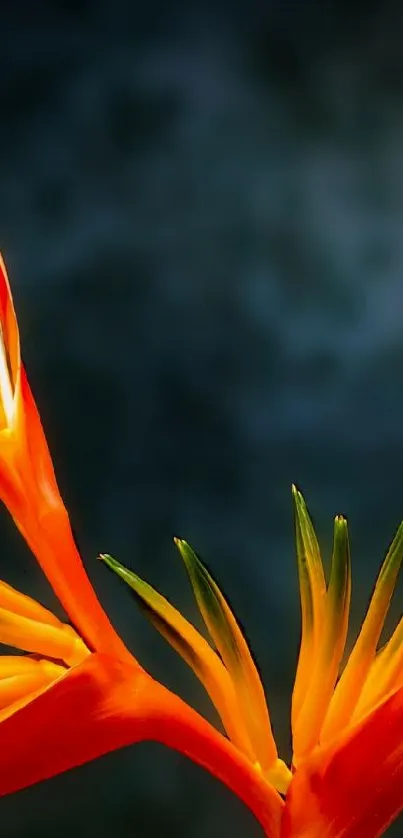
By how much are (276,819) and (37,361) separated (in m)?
0.48

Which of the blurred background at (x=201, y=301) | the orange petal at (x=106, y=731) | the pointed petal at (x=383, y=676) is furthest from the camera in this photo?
the blurred background at (x=201, y=301)

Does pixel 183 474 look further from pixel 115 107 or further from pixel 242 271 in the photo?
pixel 115 107

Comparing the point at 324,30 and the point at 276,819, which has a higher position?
the point at 324,30

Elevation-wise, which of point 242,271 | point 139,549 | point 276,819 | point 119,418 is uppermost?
point 242,271

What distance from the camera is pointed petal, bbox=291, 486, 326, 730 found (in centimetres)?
86

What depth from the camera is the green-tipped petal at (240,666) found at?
855 millimetres

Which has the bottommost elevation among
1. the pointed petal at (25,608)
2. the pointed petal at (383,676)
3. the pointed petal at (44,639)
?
the pointed petal at (383,676)

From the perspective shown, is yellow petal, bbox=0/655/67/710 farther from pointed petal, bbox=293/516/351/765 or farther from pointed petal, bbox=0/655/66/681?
pointed petal, bbox=293/516/351/765

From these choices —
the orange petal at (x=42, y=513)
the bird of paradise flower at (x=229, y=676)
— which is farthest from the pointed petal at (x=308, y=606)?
the orange petal at (x=42, y=513)

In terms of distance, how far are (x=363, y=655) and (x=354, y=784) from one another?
4.3 inches

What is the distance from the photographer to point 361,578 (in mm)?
983

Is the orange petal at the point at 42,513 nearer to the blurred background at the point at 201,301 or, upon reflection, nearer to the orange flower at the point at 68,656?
the orange flower at the point at 68,656

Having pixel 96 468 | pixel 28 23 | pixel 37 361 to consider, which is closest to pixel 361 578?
pixel 96 468

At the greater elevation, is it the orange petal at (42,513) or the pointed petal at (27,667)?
the orange petal at (42,513)
